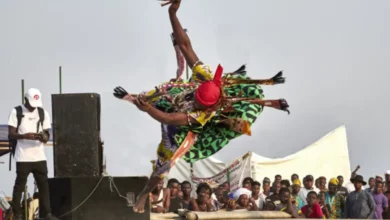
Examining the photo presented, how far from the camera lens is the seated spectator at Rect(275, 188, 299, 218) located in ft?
45.6

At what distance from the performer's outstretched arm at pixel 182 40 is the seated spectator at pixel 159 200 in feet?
11.2

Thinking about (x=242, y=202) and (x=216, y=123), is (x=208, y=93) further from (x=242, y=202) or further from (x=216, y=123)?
(x=242, y=202)

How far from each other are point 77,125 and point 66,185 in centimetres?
69

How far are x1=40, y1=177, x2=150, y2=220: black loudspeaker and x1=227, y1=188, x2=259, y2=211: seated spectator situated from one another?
292 cm

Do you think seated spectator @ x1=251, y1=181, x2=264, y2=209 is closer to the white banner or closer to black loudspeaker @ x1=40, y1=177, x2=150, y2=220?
the white banner

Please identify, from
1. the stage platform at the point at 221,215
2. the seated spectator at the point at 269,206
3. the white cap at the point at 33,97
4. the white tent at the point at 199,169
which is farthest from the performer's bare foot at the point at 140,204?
the white tent at the point at 199,169

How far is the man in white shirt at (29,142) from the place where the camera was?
11.7 metres

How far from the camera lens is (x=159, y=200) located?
1408 centimetres

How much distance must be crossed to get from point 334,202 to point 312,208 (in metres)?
1.42

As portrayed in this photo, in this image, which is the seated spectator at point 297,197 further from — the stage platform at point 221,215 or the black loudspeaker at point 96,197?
the black loudspeaker at point 96,197

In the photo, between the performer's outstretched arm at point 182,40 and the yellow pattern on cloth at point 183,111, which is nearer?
the yellow pattern on cloth at point 183,111

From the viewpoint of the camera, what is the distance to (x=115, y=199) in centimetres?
1177

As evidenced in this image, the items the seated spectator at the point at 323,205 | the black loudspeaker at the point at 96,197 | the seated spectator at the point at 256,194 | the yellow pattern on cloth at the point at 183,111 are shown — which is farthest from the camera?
the seated spectator at the point at 323,205

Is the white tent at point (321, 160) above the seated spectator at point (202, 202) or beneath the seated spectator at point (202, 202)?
above
